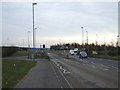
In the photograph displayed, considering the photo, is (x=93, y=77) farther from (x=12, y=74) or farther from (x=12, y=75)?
(x=12, y=74)

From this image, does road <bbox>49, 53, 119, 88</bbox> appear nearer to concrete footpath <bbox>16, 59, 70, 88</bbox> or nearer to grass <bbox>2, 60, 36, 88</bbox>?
concrete footpath <bbox>16, 59, 70, 88</bbox>

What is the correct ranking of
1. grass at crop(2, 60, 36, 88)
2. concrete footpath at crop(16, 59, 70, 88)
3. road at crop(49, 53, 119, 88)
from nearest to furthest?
concrete footpath at crop(16, 59, 70, 88)
road at crop(49, 53, 119, 88)
grass at crop(2, 60, 36, 88)

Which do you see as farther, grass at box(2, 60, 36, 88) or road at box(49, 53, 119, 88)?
grass at box(2, 60, 36, 88)

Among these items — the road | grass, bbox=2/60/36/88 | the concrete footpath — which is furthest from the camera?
grass, bbox=2/60/36/88

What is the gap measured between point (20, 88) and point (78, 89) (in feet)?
10.3

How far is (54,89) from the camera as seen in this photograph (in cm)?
1445

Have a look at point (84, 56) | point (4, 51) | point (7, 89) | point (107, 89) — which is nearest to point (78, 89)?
point (107, 89)

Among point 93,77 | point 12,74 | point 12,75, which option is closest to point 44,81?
point 93,77

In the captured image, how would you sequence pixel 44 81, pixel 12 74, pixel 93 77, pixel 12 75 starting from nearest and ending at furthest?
pixel 44 81
pixel 93 77
pixel 12 75
pixel 12 74

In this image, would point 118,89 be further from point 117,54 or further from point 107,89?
point 117,54

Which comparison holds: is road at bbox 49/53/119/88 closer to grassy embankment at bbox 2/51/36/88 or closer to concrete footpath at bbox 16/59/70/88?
concrete footpath at bbox 16/59/70/88

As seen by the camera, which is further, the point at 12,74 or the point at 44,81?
the point at 12,74

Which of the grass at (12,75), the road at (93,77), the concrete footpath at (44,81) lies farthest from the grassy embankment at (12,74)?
the road at (93,77)

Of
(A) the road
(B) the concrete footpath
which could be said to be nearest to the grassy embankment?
(B) the concrete footpath
